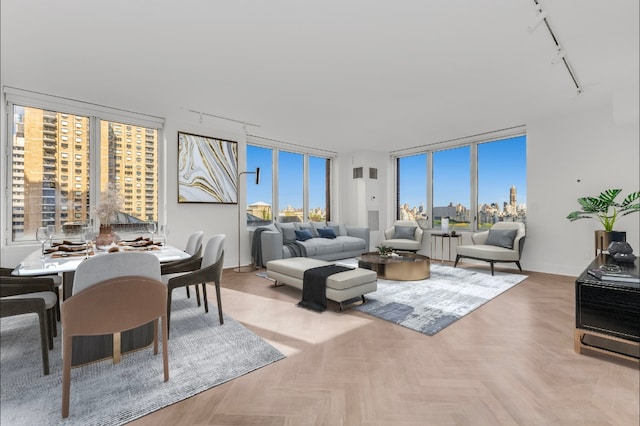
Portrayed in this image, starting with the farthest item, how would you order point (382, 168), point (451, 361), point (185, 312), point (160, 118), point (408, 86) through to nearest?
point (382, 168) < point (160, 118) < point (408, 86) < point (185, 312) < point (451, 361)

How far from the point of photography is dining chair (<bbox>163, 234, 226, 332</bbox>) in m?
2.57

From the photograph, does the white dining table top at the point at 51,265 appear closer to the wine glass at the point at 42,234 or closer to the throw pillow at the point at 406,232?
the wine glass at the point at 42,234

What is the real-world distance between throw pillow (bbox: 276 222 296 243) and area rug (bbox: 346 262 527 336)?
2116 millimetres

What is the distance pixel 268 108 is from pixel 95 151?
2.72 meters

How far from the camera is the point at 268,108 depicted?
4.59 metres

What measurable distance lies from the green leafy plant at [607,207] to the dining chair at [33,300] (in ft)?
20.1

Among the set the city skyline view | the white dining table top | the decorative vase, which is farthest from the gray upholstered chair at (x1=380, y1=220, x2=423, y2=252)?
the white dining table top

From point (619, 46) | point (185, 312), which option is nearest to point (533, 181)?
point (619, 46)

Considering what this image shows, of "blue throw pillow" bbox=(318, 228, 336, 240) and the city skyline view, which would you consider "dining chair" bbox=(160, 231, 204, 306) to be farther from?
"blue throw pillow" bbox=(318, 228, 336, 240)

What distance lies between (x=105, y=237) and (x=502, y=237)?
5732 mm

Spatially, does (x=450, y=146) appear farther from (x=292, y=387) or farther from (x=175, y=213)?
(x=292, y=387)

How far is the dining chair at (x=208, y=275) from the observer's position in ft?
8.45

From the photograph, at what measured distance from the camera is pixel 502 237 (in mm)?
5168

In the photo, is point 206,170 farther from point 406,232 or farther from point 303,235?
point 406,232
